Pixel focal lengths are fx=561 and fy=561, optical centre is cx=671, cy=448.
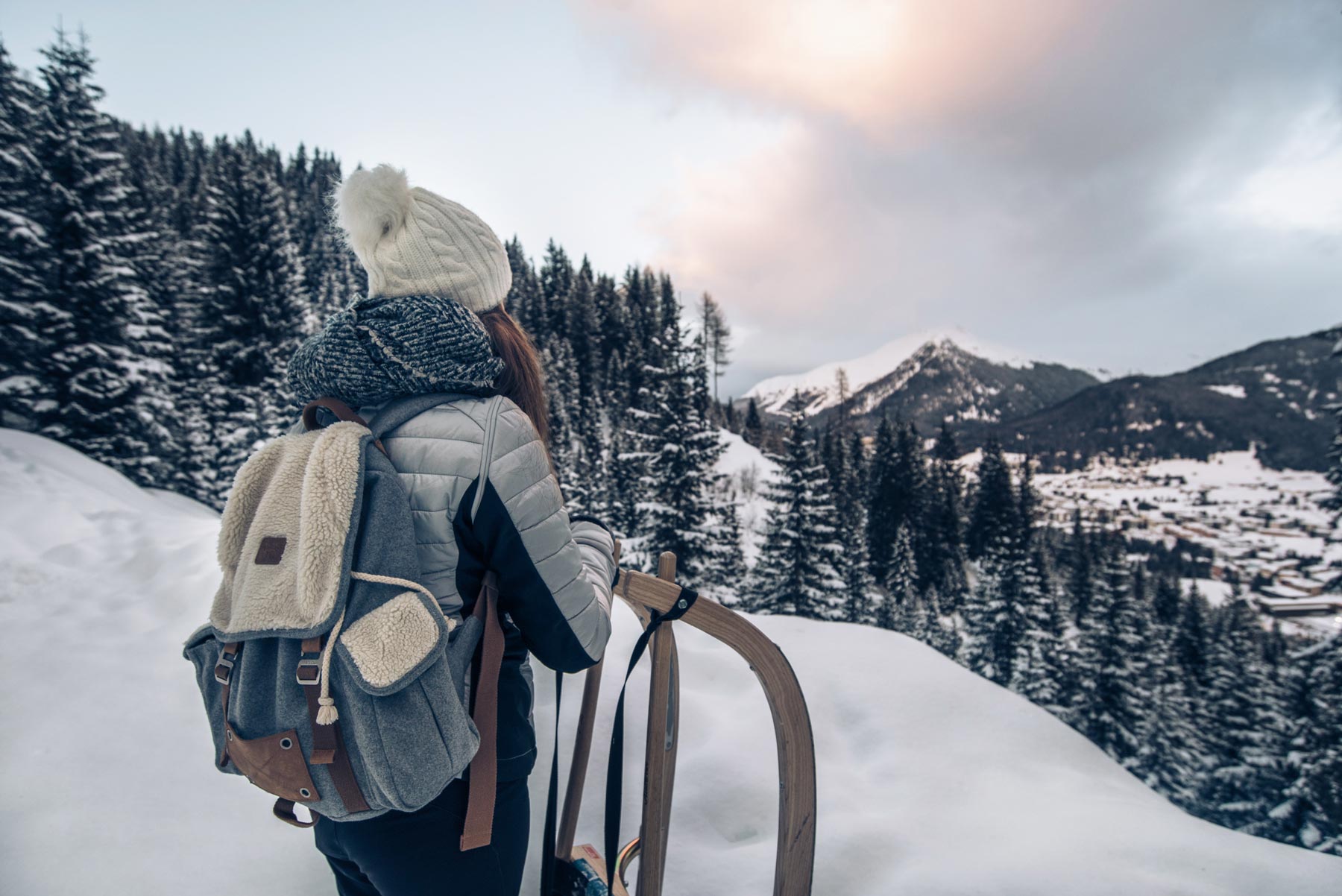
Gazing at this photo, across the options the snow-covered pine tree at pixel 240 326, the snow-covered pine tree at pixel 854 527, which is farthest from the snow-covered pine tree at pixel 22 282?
the snow-covered pine tree at pixel 854 527

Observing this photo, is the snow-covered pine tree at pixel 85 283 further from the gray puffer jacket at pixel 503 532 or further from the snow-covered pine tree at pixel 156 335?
the gray puffer jacket at pixel 503 532

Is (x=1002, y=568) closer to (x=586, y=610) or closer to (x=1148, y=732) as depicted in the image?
(x=1148, y=732)

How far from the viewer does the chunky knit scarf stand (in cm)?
148

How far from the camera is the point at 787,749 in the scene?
2.38m

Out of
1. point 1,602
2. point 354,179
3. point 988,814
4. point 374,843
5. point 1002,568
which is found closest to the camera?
point 374,843

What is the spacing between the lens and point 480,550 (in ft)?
4.90

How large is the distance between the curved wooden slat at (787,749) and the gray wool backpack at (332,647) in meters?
1.21

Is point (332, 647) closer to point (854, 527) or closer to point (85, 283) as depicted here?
point (85, 283)

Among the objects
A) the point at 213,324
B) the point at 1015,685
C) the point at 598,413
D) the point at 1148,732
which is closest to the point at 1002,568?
the point at 1015,685

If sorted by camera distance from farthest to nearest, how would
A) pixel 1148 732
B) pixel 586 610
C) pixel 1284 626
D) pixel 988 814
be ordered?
pixel 1284 626 → pixel 1148 732 → pixel 988 814 → pixel 586 610

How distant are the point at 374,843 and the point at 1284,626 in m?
135

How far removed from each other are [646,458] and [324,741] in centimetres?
1854

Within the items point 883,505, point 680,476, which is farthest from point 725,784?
→ point 883,505

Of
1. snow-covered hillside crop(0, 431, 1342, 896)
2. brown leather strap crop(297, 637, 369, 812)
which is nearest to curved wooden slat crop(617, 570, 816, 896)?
snow-covered hillside crop(0, 431, 1342, 896)
